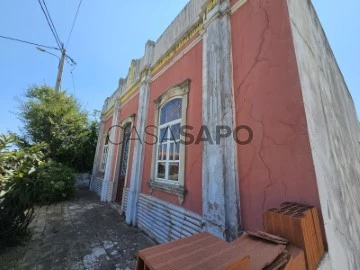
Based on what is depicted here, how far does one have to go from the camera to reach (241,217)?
2.39m

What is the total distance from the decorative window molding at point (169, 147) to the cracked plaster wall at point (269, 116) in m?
1.35

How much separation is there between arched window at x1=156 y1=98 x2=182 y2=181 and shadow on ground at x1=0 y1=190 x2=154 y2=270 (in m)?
1.57

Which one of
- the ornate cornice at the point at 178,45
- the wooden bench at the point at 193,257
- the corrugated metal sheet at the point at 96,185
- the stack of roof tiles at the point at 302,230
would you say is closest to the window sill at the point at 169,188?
the stack of roof tiles at the point at 302,230

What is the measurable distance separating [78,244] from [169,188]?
86.0 inches

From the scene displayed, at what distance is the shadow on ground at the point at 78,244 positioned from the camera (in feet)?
9.91

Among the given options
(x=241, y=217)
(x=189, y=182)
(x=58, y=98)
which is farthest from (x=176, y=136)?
(x=58, y=98)

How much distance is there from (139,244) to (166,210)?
926mm

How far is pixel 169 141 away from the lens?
4.34 meters

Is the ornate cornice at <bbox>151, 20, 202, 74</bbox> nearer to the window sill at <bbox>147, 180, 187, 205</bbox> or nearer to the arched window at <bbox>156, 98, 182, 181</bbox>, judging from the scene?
the arched window at <bbox>156, 98, 182, 181</bbox>

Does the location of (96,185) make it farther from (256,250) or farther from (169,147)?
(256,250)

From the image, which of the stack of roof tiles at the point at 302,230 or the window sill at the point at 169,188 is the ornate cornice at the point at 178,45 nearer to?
the window sill at the point at 169,188

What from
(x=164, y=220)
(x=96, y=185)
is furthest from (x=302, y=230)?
(x=96, y=185)

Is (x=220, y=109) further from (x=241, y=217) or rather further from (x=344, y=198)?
(x=344, y=198)

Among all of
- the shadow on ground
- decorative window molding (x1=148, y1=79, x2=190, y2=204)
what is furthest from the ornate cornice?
the shadow on ground
